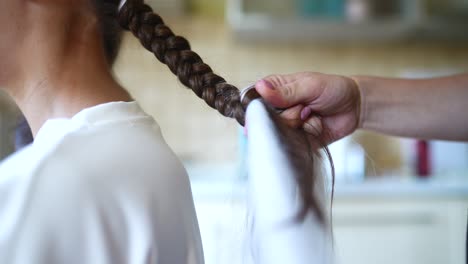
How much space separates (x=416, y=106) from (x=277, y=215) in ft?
1.73

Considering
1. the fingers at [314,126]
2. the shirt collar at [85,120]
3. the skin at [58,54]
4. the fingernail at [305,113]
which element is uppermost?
the skin at [58,54]

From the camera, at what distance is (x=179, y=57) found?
0.67 m

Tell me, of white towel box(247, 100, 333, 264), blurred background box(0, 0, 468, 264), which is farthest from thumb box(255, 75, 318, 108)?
blurred background box(0, 0, 468, 264)

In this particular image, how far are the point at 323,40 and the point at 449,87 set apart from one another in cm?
141

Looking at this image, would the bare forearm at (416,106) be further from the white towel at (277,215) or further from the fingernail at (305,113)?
the white towel at (277,215)

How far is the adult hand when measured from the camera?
0.66m

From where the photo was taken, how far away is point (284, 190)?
468 millimetres

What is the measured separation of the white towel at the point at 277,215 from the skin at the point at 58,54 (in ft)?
0.89

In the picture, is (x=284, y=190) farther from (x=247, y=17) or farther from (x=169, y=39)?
(x=247, y=17)

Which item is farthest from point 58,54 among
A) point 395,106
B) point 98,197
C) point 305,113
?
point 395,106

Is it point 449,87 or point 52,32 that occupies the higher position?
point 52,32

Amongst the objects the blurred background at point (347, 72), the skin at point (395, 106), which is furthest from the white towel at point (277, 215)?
the blurred background at point (347, 72)

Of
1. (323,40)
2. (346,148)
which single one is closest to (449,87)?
(346,148)

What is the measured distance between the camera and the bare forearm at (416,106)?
87cm
